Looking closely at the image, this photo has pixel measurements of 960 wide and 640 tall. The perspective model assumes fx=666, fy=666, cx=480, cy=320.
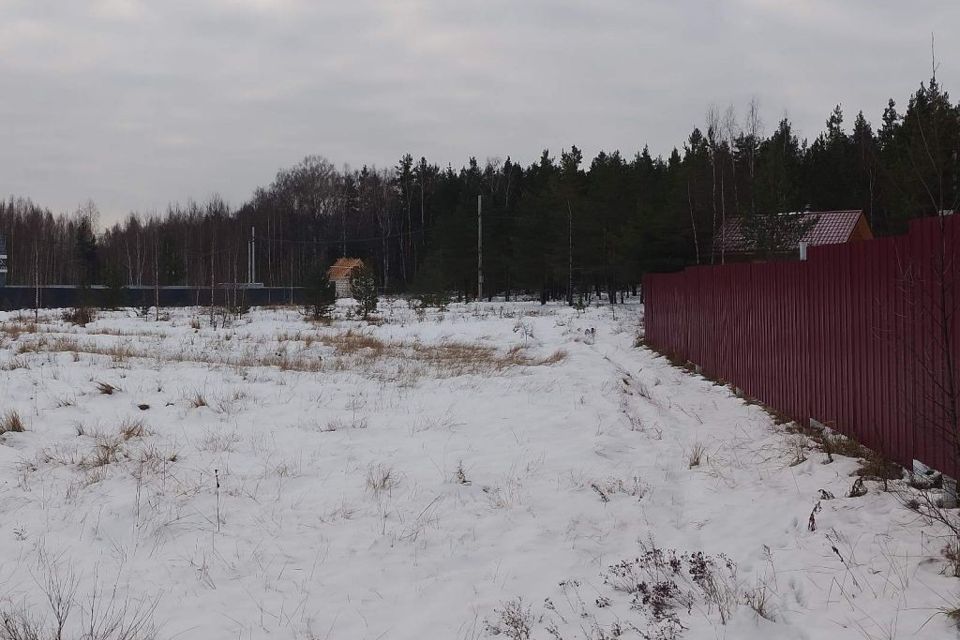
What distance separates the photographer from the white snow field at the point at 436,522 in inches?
132

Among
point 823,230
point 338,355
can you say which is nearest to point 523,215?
point 823,230

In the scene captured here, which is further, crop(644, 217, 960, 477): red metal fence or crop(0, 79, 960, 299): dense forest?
crop(0, 79, 960, 299): dense forest

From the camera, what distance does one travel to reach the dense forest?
108ft

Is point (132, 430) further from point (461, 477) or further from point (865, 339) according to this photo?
point (865, 339)

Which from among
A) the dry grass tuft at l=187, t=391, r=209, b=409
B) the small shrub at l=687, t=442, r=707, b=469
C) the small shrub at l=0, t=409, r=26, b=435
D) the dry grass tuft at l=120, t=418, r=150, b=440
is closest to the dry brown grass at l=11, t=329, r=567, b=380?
the dry grass tuft at l=187, t=391, r=209, b=409

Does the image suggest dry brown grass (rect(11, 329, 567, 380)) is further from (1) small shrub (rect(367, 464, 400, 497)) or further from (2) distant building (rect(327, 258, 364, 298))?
(2) distant building (rect(327, 258, 364, 298))

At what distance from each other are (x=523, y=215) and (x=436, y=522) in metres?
42.7

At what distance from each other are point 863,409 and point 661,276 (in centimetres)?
1171

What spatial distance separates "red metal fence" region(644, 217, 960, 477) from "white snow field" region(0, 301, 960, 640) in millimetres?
541

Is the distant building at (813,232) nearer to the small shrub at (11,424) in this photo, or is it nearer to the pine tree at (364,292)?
the pine tree at (364,292)

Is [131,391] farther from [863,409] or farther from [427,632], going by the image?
[863,409]

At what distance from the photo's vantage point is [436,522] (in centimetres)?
472

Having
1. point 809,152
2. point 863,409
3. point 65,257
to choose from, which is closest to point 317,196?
point 65,257

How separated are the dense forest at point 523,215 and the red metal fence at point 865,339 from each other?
0.62 m
